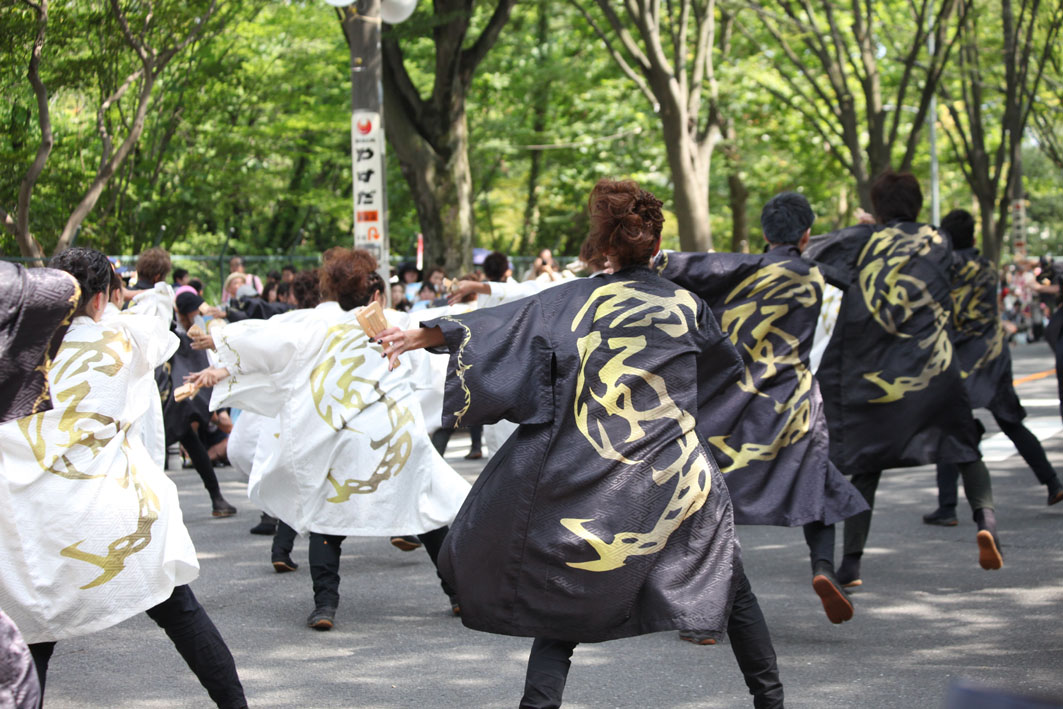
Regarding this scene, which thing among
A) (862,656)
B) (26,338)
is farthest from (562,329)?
(862,656)

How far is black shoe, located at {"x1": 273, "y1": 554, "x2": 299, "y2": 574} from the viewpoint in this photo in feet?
21.9

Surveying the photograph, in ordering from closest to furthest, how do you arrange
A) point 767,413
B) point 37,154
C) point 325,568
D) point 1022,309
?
1. point 767,413
2. point 325,568
3. point 37,154
4. point 1022,309

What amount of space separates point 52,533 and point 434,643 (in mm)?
2017

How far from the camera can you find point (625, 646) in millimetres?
5195

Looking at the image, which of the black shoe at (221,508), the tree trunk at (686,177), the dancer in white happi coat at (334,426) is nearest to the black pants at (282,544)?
the dancer in white happi coat at (334,426)

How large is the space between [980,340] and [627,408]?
16.8 ft

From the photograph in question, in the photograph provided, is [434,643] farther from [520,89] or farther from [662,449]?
[520,89]

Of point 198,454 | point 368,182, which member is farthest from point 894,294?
point 368,182

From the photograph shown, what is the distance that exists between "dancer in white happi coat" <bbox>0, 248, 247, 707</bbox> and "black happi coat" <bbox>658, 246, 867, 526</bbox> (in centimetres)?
212

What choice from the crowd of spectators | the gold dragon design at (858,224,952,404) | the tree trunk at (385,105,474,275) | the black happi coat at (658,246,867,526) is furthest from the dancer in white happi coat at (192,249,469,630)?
the crowd of spectators

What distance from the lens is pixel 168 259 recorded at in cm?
798

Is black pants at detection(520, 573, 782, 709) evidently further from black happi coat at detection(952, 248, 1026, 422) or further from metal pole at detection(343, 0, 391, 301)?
metal pole at detection(343, 0, 391, 301)

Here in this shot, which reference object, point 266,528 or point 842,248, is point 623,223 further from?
point 266,528

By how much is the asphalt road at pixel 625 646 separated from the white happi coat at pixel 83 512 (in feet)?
3.05
